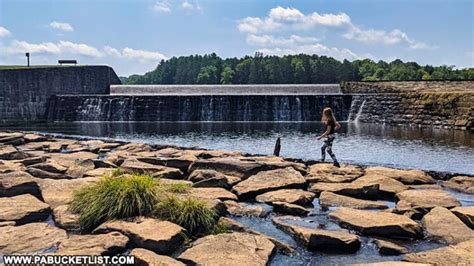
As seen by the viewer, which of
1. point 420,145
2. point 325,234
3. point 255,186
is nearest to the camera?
point 325,234

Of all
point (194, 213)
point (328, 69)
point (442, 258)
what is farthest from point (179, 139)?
point (328, 69)

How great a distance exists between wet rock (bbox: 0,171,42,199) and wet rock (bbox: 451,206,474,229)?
6514 mm

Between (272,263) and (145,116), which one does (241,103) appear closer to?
(145,116)

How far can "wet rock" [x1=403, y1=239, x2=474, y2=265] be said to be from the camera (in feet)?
15.7

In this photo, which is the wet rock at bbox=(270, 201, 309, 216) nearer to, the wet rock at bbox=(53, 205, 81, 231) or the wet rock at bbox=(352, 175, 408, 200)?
the wet rock at bbox=(352, 175, 408, 200)

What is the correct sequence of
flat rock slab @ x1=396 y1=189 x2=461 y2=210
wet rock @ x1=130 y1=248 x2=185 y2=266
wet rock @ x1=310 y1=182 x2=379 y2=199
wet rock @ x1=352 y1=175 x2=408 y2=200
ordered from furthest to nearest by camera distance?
wet rock @ x1=352 y1=175 x2=408 y2=200 < wet rock @ x1=310 y1=182 x2=379 y2=199 < flat rock slab @ x1=396 y1=189 x2=461 y2=210 < wet rock @ x1=130 y1=248 x2=185 y2=266

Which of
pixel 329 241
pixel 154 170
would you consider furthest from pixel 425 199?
pixel 154 170

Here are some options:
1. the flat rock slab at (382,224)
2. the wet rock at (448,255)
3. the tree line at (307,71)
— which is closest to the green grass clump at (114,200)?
the flat rock slab at (382,224)

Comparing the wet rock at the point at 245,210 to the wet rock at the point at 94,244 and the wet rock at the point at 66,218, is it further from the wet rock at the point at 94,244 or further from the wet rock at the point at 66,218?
the wet rock at the point at 66,218

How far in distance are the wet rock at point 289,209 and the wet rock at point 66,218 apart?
304cm

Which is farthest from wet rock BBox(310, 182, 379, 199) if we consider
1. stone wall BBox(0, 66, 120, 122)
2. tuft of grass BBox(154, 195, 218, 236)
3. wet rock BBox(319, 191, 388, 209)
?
stone wall BBox(0, 66, 120, 122)

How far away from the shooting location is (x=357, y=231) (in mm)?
6070

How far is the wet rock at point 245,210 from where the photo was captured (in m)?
6.91

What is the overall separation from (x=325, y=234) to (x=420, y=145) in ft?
40.2
